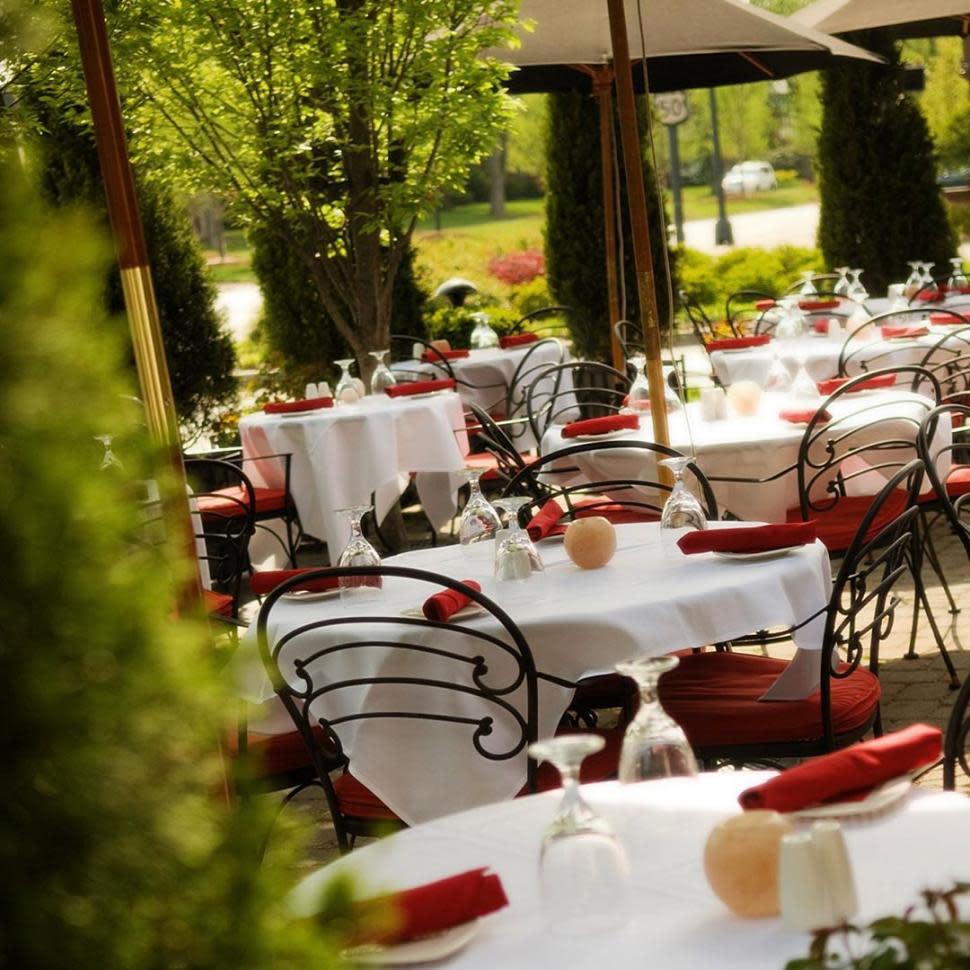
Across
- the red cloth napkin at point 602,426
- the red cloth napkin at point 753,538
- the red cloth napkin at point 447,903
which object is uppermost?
the red cloth napkin at point 447,903

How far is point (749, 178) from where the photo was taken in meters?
64.1

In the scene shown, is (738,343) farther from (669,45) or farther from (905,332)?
(669,45)

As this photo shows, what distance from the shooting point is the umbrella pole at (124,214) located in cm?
267

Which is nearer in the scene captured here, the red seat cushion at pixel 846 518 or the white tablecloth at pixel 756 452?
the red seat cushion at pixel 846 518

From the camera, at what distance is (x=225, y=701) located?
100cm

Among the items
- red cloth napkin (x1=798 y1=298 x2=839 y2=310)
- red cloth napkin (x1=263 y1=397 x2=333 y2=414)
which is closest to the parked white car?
red cloth napkin (x1=798 y1=298 x2=839 y2=310)

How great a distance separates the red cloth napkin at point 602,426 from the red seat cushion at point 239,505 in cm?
226

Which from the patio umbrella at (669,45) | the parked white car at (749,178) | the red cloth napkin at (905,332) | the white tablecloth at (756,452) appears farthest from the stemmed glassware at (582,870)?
the parked white car at (749,178)

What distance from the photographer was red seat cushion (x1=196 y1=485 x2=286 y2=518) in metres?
8.29

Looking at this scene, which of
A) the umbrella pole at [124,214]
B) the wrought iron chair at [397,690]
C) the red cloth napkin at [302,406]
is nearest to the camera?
the umbrella pole at [124,214]

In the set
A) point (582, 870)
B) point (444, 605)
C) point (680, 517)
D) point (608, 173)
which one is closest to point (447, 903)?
point (582, 870)

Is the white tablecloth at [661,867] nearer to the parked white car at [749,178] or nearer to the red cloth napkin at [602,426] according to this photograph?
the red cloth napkin at [602,426]

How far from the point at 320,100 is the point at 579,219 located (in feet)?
18.2

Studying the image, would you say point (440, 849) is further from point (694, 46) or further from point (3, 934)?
point (694, 46)
